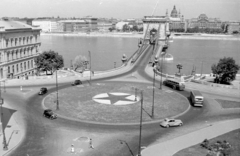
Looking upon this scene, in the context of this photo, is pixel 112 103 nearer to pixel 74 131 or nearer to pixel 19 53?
pixel 74 131

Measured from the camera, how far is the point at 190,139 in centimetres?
2350

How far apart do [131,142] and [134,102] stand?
466 inches

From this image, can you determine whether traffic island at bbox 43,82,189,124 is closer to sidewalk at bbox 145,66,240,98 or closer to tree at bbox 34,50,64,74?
sidewalk at bbox 145,66,240,98

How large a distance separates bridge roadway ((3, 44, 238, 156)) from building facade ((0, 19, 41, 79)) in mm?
16290

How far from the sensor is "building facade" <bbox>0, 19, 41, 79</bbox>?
158 feet

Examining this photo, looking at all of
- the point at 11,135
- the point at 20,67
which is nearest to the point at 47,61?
the point at 20,67

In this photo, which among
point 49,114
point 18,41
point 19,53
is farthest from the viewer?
point 19,53

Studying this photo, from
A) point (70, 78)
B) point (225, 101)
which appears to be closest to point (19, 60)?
point (70, 78)

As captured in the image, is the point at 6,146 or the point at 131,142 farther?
the point at 131,142

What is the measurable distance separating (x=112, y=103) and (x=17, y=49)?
27610mm

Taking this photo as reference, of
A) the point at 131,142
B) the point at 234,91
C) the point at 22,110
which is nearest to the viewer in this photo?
the point at 131,142

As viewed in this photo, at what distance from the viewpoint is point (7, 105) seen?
3262 cm

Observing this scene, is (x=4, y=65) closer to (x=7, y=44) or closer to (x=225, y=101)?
(x=7, y=44)

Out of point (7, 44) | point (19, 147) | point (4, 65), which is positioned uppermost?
point (7, 44)
